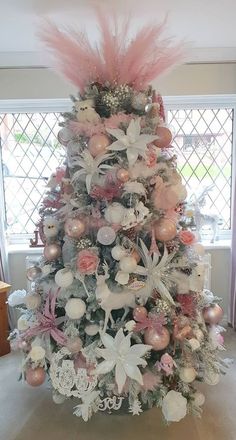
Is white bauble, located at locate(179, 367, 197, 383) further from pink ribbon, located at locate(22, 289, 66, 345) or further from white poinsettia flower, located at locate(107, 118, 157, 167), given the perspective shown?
white poinsettia flower, located at locate(107, 118, 157, 167)

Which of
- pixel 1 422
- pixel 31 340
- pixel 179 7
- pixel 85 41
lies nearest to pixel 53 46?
pixel 85 41

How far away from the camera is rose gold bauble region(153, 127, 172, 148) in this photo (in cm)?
183

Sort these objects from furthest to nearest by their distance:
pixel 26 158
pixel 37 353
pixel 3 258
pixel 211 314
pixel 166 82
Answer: pixel 26 158 < pixel 3 258 < pixel 166 82 < pixel 211 314 < pixel 37 353

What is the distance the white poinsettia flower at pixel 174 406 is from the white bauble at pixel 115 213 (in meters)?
0.83

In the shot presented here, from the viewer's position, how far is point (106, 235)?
1.71 m

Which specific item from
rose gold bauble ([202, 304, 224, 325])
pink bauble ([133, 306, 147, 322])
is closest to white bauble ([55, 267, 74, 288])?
pink bauble ([133, 306, 147, 322])

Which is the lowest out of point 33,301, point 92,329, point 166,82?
point 92,329

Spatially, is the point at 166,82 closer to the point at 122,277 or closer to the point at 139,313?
the point at 122,277

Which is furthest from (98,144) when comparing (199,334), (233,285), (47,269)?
(233,285)

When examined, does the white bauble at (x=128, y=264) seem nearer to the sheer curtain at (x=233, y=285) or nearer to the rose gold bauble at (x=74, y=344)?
the rose gold bauble at (x=74, y=344)

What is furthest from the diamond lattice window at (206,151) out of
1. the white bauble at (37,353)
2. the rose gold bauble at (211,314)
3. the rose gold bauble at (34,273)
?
the white bauble at (37,353)

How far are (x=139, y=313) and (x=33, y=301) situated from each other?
0.54 m

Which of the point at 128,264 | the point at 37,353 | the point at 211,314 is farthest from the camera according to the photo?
the point at 211,314

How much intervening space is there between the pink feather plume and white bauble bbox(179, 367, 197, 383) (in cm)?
135
